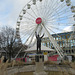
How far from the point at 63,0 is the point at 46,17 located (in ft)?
12.3

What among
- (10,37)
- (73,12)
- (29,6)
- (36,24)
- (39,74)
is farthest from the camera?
(10,37)

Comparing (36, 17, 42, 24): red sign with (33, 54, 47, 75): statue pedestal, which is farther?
(36, 17, 42, 24): red sign

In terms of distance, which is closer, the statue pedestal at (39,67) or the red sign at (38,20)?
the statue pedestal at (39,67)

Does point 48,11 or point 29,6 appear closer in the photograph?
point 48,11

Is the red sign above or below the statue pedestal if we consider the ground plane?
above

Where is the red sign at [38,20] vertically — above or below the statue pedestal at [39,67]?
above

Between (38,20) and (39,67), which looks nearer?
(39,67)

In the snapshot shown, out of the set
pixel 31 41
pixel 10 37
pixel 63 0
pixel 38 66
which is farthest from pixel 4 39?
pixel 38 66

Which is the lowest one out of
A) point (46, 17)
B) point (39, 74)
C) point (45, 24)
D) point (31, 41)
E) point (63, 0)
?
point (39, 74)

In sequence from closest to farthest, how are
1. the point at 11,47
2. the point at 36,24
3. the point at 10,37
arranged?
the point at 36,24 → the point at 11,47 → the point at 10,37

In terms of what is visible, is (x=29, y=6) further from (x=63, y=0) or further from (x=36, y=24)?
(x=63, y=0)

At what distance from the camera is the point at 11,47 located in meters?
27.7

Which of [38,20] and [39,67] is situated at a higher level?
[38,20]

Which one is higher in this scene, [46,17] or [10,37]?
[46,17]
